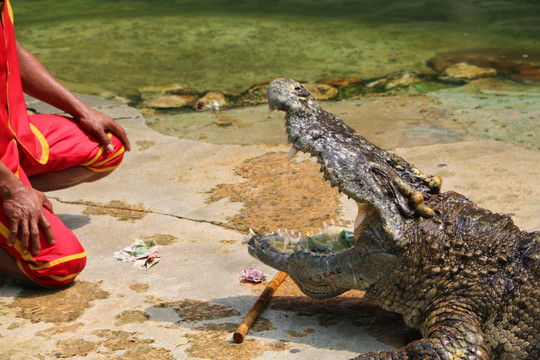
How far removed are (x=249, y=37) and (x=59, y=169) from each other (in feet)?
16.3

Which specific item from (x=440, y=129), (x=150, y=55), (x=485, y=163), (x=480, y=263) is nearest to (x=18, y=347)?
(x=480, y=263)

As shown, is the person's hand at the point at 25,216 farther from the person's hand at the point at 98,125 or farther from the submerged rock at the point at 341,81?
the submerged rock at the point at 341,81

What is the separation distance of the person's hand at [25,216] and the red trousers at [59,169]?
2.6 inches

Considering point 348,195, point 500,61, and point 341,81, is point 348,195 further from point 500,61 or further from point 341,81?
point 500,61

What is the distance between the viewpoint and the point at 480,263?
3020mm

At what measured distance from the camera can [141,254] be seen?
160 inches

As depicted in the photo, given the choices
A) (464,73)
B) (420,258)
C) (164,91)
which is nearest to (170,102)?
(164,91)

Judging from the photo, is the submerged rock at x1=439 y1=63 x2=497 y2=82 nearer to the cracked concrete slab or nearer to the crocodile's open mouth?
the cracked concrete slab

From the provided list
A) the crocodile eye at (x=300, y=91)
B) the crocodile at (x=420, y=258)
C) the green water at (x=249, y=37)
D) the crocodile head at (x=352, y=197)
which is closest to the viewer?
the crocodile at (x=420, y=258)

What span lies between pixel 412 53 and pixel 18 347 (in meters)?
5.87

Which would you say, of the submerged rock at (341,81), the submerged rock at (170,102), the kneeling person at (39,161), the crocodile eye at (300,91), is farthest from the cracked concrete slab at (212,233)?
the crocodile eye at (300,91)

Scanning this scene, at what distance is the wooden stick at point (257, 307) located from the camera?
316cm

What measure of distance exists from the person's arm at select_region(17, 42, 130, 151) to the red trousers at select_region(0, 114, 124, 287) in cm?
5

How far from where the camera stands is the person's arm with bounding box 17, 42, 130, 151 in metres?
4.45
